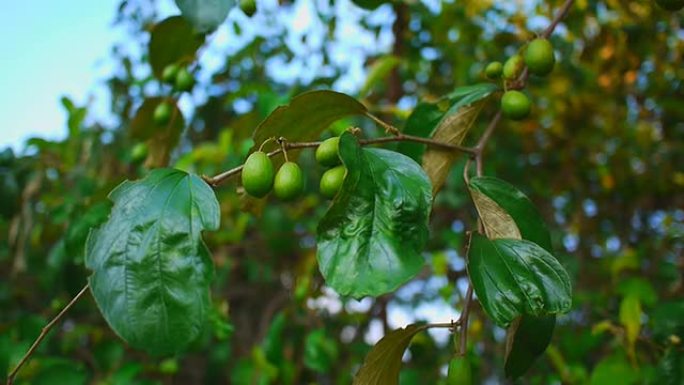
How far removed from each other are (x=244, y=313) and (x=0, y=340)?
1981 mm

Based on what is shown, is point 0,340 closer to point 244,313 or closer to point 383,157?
point 383,157

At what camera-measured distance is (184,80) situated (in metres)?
1.46

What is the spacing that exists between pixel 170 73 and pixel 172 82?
3 cm

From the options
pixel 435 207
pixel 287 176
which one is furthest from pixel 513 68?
pixel 435 207

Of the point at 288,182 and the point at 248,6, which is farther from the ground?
the point at 248,6

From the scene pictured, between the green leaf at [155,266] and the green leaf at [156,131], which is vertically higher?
the green leaf at [155,266]

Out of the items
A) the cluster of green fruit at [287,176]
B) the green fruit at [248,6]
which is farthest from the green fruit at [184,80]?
the cluster of green fruit at [287,176]

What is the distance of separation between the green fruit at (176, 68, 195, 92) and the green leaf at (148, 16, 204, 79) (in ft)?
0.08

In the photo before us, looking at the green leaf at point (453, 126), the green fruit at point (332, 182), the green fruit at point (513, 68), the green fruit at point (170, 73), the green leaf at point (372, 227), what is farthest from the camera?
the green fruit at point (170, 73)

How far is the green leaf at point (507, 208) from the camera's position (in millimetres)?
946

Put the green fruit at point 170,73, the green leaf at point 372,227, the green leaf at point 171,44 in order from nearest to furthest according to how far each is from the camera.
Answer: the green leaf at point 372,227 → the green leaf at point 171,44 → the green fruit at point 170,73

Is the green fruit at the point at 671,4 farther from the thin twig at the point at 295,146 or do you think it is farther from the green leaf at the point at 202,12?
the green leaf at the point at 202,12

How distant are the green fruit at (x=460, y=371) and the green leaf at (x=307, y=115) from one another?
385 mm

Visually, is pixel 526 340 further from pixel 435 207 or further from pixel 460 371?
pixel 435 207
